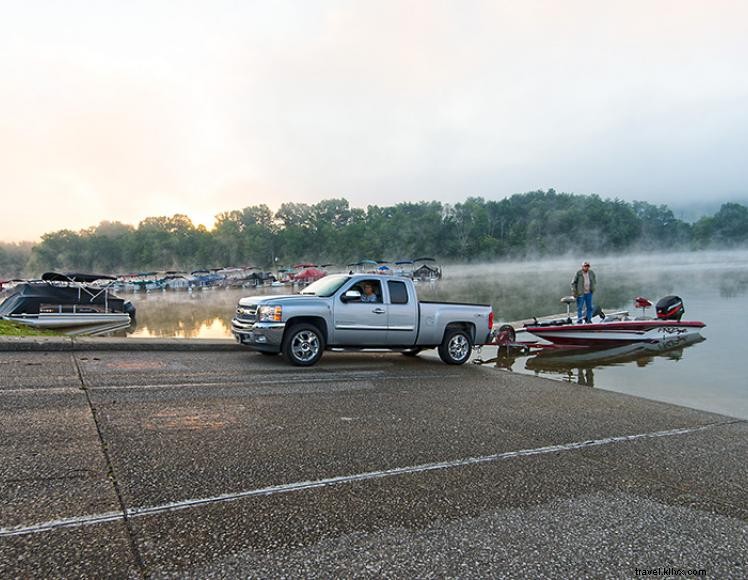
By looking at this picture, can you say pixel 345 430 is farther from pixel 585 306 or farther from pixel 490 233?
pixel 490 233

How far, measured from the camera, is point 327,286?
11195 mm

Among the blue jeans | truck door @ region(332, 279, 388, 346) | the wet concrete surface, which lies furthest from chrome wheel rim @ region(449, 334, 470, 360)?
the blue jeans

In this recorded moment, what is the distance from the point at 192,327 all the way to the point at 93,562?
69.3 feet

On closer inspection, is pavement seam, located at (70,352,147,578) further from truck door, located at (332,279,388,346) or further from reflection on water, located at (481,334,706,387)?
reflection on water, located at (481,334,706,387)

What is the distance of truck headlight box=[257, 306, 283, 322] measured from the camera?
32.8 ft

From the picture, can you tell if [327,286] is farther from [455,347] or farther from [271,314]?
[455,347]

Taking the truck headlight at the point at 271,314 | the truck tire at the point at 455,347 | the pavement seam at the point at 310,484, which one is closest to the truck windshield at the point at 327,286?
the truck headlight at the point at 271,314

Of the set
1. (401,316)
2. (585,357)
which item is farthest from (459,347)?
(585,357)

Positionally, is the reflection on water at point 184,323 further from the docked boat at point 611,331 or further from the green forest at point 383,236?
the green forest at point 383,236

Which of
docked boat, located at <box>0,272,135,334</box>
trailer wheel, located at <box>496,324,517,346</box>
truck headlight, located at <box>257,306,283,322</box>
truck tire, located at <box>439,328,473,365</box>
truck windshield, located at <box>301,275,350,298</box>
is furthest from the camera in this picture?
docked boat, located at <box>0,272,135,334</box>

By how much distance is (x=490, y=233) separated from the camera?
163 m

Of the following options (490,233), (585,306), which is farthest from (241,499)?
(490,233)

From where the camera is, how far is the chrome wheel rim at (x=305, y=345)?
33.3 ft

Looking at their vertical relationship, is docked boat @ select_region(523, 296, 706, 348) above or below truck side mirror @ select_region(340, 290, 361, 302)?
below
